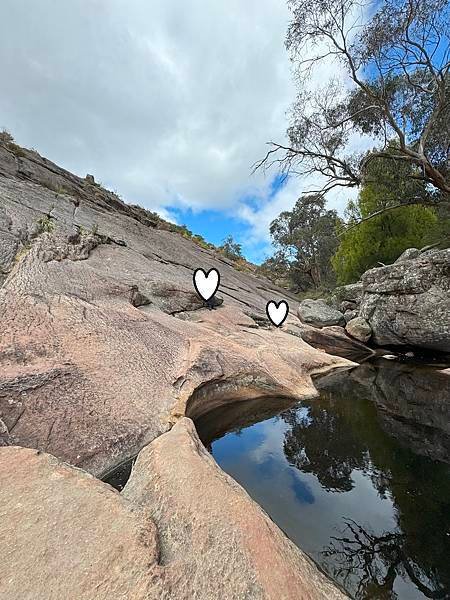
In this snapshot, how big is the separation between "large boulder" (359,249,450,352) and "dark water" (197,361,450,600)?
381cm

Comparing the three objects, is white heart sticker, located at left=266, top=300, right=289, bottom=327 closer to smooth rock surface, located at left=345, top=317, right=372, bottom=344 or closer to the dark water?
smooth rock surface, located at left=345, top=317, right=372, bottom=344

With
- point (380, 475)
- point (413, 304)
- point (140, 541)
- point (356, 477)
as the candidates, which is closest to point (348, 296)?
point (413, 304)

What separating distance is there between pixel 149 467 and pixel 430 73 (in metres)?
14.0

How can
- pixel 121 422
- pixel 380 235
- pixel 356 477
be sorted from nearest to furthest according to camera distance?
1. pixel 121 422
2. pixel 356 477
3. pixel 380 235

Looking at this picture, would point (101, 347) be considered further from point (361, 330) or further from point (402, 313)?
point (361, 330)

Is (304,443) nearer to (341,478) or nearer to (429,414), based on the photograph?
(341,478)

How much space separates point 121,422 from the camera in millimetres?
3209

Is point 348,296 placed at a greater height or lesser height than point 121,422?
greater

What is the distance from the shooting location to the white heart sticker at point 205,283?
26.0ft

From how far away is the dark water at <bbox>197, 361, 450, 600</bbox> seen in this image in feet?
7.79

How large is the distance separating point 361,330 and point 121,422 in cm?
1011

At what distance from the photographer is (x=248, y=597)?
58.3 inches

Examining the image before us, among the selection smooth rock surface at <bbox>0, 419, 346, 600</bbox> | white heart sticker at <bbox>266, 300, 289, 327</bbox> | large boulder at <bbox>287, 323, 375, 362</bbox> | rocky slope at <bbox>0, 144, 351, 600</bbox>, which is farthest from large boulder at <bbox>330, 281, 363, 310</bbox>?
smooth rock surface at <bbox>0, 419, 346, 600</bbox>

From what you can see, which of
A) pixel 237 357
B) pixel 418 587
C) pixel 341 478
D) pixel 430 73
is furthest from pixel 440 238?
pixel 418 587
